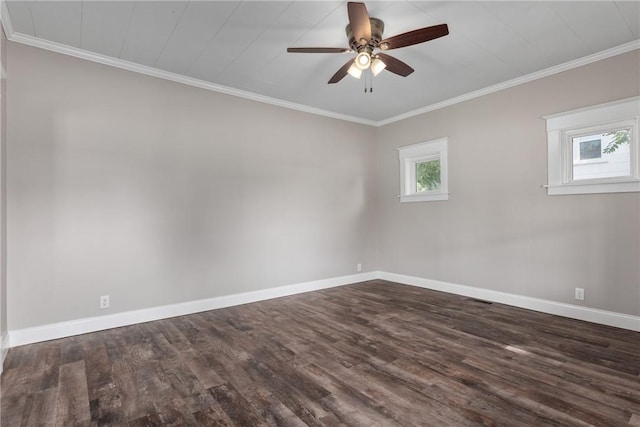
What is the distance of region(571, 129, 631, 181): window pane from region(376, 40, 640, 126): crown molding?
78 centimetres

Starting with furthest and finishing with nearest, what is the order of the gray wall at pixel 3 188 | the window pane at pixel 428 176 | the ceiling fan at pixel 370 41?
the window pane at pixel 428 176, the gray wall at pixel 3 188, the ceiling fan at pixel 370 41

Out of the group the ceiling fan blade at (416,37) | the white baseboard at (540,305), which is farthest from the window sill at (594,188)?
the ceiling fan blade at (416,37)

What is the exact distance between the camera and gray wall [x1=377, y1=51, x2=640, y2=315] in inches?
123

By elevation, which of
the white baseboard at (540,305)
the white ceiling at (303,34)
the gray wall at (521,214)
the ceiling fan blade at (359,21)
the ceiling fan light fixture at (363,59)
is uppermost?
the white ceiling at (303,34)

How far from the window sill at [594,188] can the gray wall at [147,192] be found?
2946mm

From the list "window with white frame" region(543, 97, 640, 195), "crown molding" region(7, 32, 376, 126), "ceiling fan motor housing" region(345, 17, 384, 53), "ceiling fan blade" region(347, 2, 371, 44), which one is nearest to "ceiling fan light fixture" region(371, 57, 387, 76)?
"ceiling fan motor housing" region(345, 17, 384, 53)

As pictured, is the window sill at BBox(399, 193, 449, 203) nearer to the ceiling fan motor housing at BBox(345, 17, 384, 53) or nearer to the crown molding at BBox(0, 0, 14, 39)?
the ceiling fan motor housing at BBox(345, 17, 384, 53)

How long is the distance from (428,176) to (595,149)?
2.06 meters

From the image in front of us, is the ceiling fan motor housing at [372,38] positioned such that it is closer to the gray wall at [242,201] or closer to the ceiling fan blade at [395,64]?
the ceiling fan blade at [395,64]

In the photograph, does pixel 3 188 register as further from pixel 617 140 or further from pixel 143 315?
pixel 617 140

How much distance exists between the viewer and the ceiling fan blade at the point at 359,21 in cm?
204

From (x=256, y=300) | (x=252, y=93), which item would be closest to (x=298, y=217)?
(x=256, y=300)

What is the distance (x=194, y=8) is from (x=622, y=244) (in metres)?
4.51

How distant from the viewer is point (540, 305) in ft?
11.9
